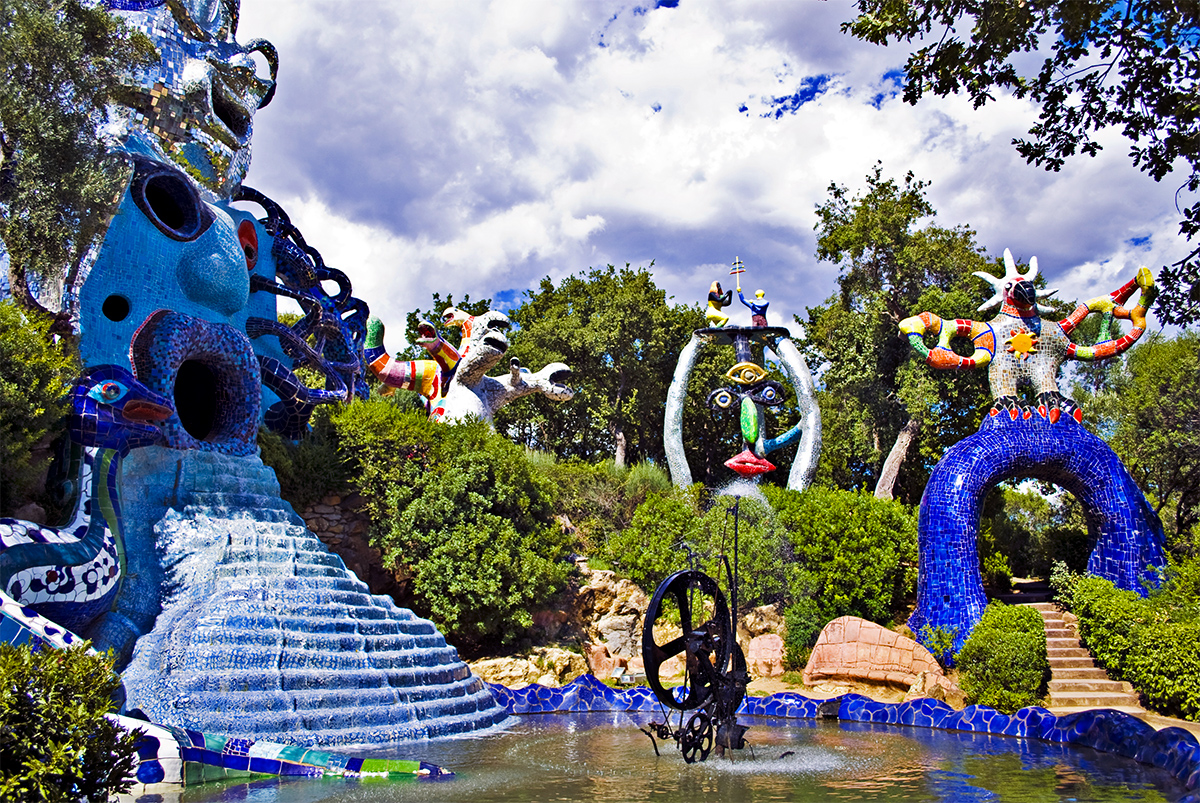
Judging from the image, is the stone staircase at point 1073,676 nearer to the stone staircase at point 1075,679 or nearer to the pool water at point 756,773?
the stone staircase at point 1075,679

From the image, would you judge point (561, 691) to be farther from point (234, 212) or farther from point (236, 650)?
point (234, 212)

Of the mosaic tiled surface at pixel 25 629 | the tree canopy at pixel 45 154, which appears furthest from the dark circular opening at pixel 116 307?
the mosaic tiled surface at pixel 25 629

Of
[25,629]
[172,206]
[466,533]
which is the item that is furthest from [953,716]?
[172,206]

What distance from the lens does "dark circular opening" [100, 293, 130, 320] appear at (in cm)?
1198

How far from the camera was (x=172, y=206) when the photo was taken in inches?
540

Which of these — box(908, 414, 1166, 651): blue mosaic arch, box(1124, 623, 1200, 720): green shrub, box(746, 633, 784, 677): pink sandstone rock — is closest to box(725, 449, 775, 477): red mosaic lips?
box(746, 633, 784, 677): pink sandstone rock

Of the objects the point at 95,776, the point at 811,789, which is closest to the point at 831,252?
the point at 811,789

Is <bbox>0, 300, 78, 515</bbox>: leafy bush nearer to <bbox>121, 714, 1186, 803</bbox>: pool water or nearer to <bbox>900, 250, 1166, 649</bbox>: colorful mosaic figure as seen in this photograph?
<bbox>121, 714, 1186, 803</bbox>: pool water

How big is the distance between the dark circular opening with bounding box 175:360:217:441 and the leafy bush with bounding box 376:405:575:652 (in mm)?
2743

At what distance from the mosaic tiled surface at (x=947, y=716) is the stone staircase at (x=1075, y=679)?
100 inches

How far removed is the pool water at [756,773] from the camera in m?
7.34

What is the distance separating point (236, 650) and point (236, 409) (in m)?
4.98

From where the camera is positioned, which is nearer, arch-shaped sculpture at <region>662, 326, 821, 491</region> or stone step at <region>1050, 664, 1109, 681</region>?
stone step at <region>1050, 664, 1109, 681</region>

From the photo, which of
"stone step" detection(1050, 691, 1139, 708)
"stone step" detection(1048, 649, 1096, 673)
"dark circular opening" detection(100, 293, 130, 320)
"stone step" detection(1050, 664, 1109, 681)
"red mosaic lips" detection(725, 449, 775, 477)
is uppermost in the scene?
"dark circular opening" detection(100, 293, 130, 320)
